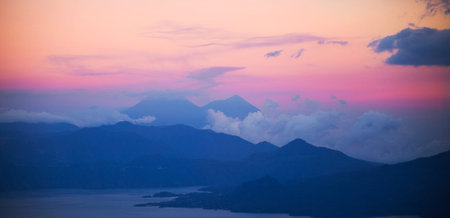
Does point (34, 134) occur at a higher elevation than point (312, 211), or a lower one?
higher

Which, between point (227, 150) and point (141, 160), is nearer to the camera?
point (141, 160)

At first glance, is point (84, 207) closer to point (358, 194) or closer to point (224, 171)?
point (358, 194)

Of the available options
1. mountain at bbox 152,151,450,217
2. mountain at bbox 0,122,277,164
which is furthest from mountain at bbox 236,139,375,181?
mountain at bbox 0,122,277,164

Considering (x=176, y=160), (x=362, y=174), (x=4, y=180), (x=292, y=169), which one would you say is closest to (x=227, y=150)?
(x=176, y=160)

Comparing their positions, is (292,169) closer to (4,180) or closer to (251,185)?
(251,185)

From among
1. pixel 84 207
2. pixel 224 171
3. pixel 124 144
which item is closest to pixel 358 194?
pixel 84 207

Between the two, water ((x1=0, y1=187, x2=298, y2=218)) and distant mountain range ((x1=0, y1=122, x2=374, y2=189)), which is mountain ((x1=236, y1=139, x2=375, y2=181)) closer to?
distant mountain range ((x1=0, y1=122, x2=374, y2=189))
